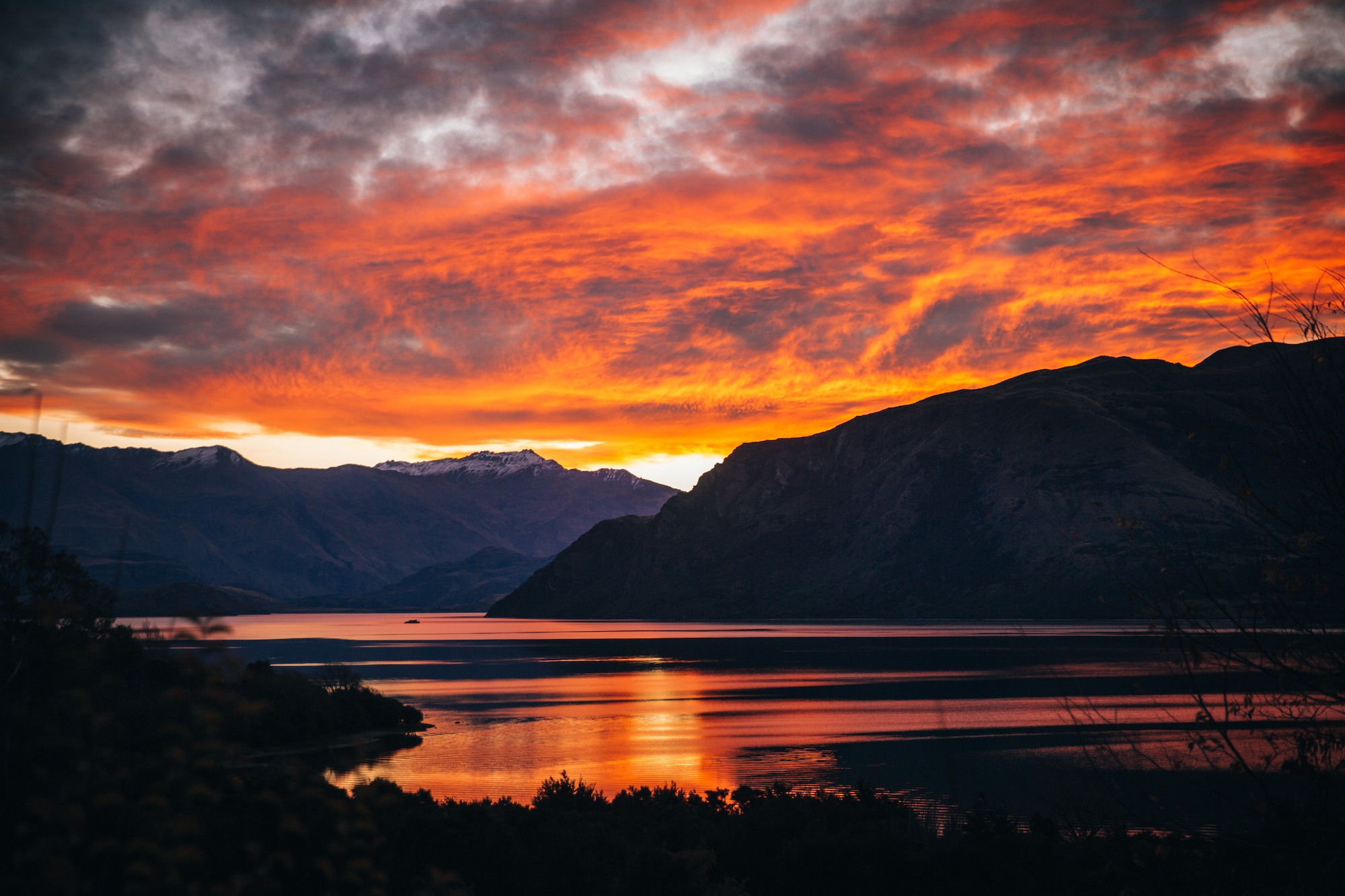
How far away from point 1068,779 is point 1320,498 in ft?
108

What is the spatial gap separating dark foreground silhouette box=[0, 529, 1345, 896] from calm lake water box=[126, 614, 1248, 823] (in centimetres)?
121

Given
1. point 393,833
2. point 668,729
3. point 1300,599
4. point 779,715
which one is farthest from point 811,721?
point 1300,599

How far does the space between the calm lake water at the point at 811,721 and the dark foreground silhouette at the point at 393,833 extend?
Result: 3.95ft

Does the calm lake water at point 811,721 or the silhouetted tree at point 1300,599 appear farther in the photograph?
the calm lake water at point 811,721

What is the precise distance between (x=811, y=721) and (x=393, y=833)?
46118 mm

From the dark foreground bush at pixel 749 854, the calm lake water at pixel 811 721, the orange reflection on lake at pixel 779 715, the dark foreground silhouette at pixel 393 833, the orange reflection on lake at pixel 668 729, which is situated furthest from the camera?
the orange reflection on lake at pixel 668 729

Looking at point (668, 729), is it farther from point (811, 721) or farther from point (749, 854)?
point (749, 854)

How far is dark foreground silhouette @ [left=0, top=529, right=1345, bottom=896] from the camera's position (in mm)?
7191

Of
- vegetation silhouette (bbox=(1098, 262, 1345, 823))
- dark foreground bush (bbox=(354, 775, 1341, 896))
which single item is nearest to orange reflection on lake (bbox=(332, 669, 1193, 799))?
dark foreground bush (bbox=(354, 775, 1341, 896))

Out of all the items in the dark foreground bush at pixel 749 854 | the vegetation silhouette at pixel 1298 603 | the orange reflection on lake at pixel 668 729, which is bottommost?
the orange reflection on lake at pixel 668 729

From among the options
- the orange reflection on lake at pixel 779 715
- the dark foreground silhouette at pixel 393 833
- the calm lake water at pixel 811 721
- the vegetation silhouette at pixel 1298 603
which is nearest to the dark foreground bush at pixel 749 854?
the dark foreground silhouette at pixel 393 833

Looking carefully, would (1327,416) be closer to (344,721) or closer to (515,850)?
(515,850)

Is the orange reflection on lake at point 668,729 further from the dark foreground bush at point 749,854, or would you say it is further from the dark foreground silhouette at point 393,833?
the dark foreground silhouette at point 393,833

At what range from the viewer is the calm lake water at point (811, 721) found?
133ft
